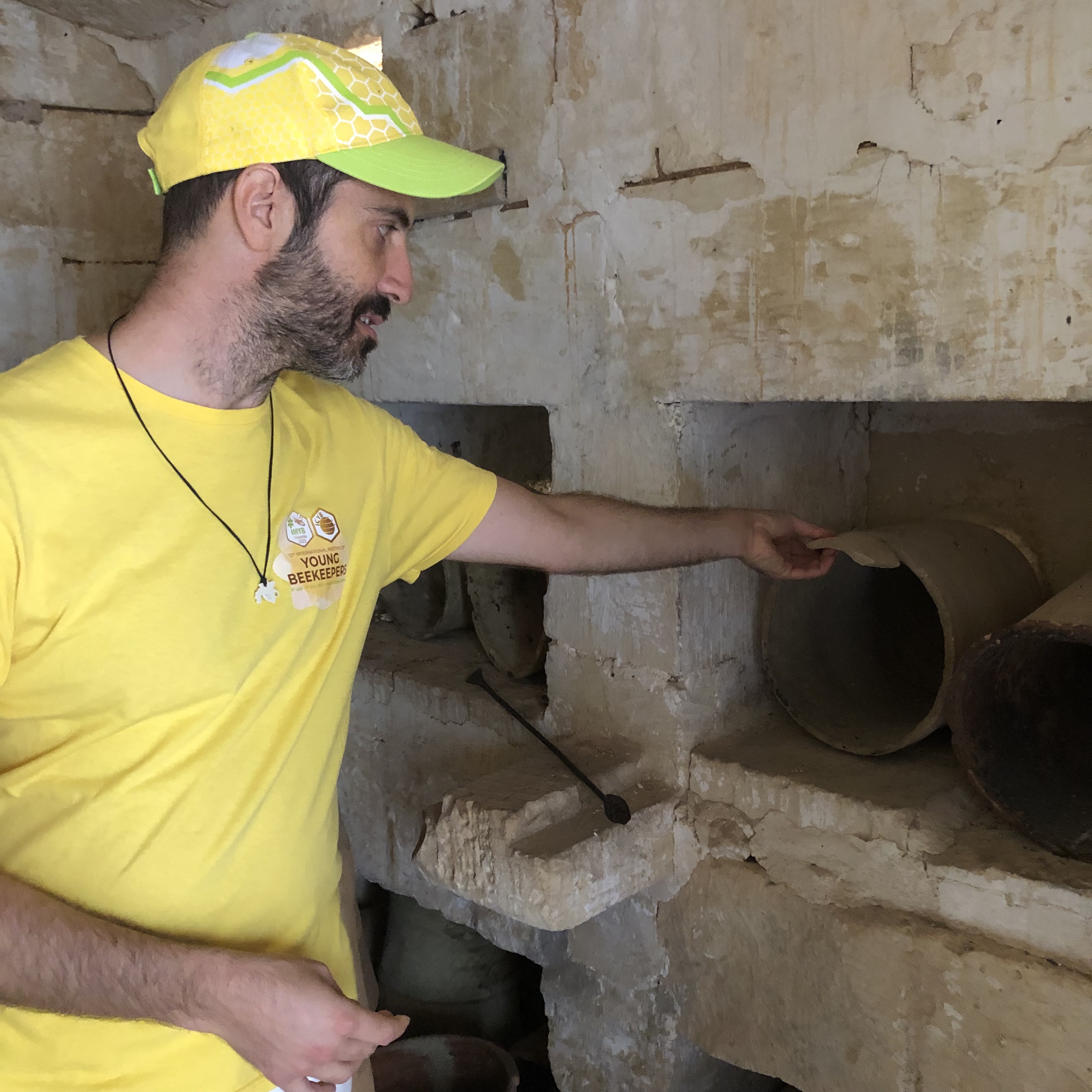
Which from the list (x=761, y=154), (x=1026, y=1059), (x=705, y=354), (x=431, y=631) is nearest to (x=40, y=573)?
(x=705, y=354)

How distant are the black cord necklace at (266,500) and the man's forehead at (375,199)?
28 centimetres

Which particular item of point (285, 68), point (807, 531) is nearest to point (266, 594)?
point (285, 68)

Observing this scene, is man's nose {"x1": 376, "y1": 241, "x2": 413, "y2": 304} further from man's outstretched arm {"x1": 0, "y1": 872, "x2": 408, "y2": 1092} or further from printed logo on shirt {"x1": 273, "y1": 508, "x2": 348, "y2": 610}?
man's outstretched arm {"x1": 0, "y1": 872, "x2": 408, "y2": 1092}

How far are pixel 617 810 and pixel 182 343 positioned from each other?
121cm

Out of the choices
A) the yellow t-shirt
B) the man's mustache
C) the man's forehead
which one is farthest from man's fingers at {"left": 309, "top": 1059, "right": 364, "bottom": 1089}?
the man's forehead

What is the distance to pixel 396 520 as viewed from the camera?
1.64m

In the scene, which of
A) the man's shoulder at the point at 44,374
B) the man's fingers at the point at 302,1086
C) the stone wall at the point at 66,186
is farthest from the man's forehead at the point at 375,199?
the stone wall at the point at 66,186

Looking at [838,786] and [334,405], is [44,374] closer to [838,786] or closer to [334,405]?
[334,405]

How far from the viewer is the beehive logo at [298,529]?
1401mm

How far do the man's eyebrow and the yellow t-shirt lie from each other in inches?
12.6

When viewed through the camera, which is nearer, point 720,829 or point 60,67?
point 720,829

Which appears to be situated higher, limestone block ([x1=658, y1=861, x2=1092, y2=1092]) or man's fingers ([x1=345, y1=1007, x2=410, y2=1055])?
man's fingers ([x1=345, y1=1007, x2=410, y2=1055])

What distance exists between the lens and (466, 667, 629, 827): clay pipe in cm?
201

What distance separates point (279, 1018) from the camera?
1149mm
